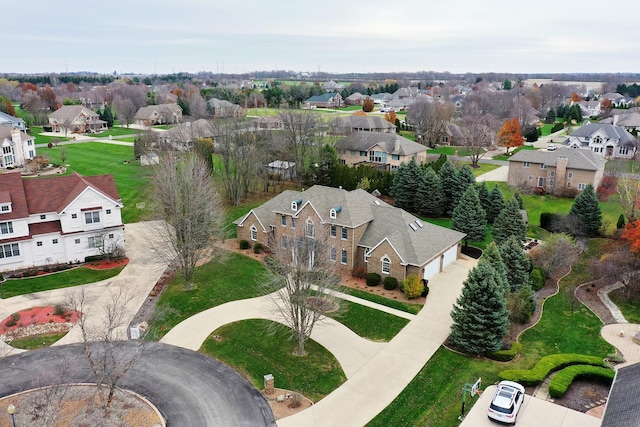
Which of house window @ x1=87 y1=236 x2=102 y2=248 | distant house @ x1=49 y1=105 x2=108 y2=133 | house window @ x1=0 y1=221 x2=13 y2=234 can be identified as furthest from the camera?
distant house @ x1=49 y1=105 x2=108 y2=133

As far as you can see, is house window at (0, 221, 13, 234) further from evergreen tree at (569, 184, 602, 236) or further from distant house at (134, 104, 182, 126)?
distant house at (134, 104, 182, 126)

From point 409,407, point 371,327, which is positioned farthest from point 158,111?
point 409,407

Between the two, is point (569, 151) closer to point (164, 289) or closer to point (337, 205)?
point (337, 205)

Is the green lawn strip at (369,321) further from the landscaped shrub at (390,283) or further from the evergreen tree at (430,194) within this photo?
the evergreen tree at (430,194)

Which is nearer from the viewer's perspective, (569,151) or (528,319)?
(528,319)

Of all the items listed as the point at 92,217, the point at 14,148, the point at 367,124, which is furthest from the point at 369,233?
the point at 367,124

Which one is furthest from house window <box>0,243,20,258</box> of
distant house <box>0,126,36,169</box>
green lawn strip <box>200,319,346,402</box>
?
distant house <box>0,126,36,169</box>
